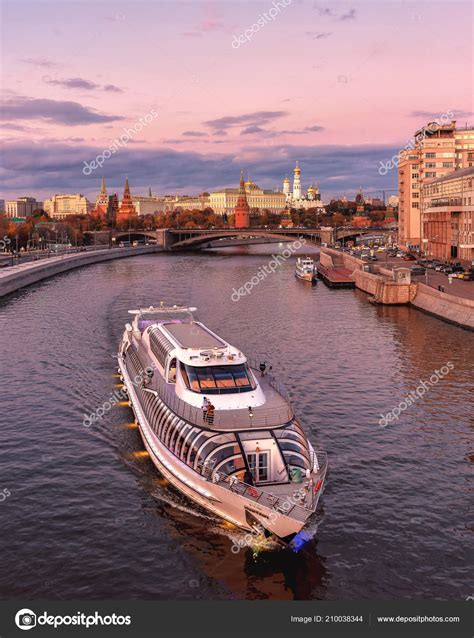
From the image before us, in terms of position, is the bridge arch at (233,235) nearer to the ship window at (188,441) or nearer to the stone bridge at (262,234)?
the stone bridge at (262,234)

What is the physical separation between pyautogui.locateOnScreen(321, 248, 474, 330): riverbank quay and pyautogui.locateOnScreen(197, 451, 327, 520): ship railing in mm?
38017

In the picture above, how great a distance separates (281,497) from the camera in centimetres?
2031

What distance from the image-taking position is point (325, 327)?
59219 millimetres

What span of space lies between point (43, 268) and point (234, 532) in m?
88.4

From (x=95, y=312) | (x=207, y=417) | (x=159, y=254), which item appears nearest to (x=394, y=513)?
(x=207, y=417)

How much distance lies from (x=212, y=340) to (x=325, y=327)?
28941 millimetres

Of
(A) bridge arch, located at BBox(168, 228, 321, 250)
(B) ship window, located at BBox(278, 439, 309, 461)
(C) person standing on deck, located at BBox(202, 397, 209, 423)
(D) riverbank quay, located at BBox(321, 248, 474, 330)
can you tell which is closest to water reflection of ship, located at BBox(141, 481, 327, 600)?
(B) ship window, located at BBox(278, 439, 309, 461)

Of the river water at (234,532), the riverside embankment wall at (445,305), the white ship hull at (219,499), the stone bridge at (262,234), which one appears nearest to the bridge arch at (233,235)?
the stone bridge at (262,234)

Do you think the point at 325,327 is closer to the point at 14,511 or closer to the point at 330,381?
the point at 330,381

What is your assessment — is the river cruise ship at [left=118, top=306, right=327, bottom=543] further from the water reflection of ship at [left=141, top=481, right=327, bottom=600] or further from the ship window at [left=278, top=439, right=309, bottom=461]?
the water reflection of ship at [left=141, top=481, right=327, bottom=600]

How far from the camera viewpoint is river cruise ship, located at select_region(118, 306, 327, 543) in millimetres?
20328

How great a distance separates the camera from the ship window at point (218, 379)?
2538cm

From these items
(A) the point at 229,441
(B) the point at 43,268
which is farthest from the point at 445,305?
(B) the point at 43,268

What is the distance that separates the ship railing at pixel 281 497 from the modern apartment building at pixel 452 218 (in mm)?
68496
